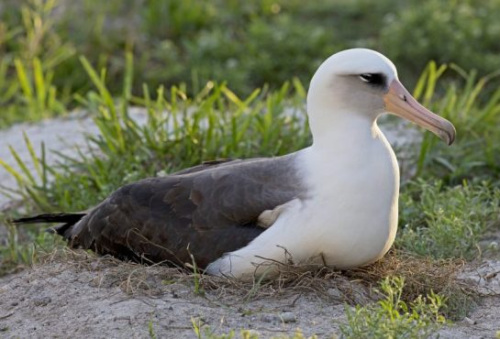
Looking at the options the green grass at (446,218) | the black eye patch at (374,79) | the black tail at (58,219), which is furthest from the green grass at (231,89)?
the black eye patch at (374,79)

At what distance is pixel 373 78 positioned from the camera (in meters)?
4.97

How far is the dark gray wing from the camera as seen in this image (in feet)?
16.3

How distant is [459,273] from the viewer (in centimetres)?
525

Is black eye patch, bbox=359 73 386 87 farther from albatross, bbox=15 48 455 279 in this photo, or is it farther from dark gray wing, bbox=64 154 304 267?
dark gray wing, bbox=64 154 304 267

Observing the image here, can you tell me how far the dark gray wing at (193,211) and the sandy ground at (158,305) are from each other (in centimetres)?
15

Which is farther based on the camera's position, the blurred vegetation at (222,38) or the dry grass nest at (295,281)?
the blurred vegetation at (222,38)

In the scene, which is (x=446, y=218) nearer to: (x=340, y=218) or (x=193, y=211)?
(x=340, y=218)

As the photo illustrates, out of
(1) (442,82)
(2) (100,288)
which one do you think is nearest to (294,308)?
(2) (100,288)

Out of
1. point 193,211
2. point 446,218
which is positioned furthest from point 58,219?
point 446,218

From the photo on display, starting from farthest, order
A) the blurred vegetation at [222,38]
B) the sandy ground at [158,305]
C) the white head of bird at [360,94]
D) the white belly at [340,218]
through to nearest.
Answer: the blurred vegetation at [222,38] → the white head of bird at [360,94] → the white belly at [340,218] → the sandy ground at [158,305]

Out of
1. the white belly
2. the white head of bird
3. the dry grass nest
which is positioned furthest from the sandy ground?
the white head of bird

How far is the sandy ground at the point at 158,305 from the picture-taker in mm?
Result: 4438

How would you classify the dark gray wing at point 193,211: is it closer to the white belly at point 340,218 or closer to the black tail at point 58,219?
the white belly at point 340,218

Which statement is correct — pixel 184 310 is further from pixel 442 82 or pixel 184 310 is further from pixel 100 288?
pixel 442 82
